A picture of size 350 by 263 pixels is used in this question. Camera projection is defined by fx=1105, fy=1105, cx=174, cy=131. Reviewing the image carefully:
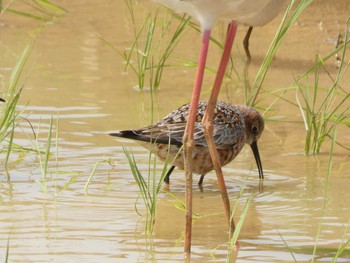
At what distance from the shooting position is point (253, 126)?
7.36 metres

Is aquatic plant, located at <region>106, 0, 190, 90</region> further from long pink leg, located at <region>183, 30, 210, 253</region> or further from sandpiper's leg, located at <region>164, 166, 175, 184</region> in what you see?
long pink leg, located at <region>183, 30, 210, 253</region>

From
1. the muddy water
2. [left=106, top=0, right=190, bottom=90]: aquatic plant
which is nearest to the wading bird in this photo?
the muddy water

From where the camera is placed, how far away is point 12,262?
206 inches

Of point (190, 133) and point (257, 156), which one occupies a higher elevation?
point (190, 133)

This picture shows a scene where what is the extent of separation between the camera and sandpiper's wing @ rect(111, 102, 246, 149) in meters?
7.02

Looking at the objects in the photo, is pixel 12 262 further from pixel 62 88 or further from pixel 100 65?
pixel 100 65

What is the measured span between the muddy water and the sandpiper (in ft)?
0.49

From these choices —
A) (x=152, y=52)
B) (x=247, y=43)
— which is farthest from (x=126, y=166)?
(x=247, y=43)

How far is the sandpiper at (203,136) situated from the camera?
273 inches

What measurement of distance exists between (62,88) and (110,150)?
1588 mm

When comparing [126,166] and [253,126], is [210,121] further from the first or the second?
[253,126]

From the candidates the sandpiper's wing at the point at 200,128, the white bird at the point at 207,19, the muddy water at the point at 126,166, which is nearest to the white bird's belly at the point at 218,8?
the white bird at the point at 207,19

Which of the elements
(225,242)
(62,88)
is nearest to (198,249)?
(225,242)

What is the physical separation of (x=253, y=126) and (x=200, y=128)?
1.30ft
